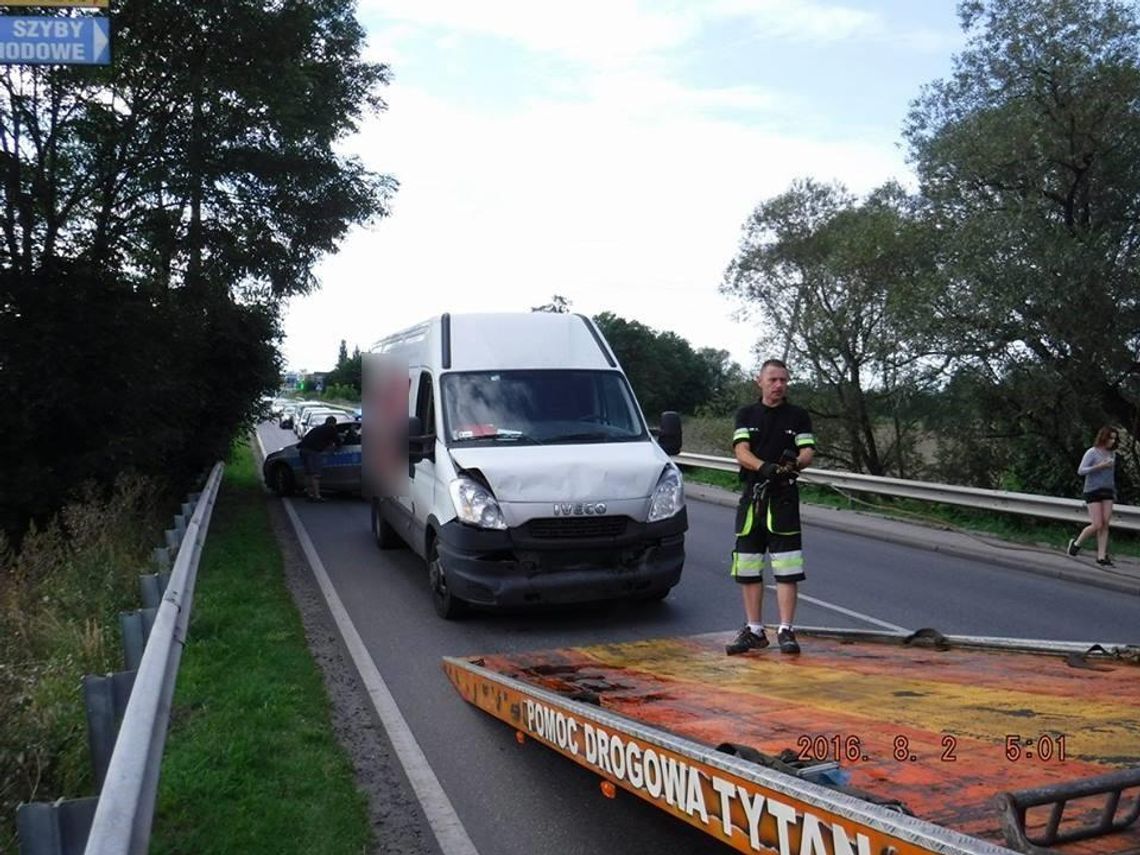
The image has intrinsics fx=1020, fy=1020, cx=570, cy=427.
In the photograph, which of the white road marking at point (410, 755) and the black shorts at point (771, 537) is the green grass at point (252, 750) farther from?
the black shorts at point (771, 537)

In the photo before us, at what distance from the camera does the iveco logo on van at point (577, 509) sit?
795 cm

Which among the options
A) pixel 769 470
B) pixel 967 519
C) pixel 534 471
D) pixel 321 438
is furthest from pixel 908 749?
pixel 321 438

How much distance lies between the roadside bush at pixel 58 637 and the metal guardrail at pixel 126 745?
52 centimetres

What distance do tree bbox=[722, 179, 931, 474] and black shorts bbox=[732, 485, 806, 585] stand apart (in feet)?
47.9

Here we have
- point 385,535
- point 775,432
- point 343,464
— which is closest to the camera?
point 775,432

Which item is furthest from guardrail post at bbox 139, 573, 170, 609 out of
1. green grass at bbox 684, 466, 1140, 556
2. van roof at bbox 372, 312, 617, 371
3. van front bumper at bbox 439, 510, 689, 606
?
green grass at bbox 684, 466, 1140, 556

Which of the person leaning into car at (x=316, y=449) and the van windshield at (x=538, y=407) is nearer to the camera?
the van windshield at (x=538, y=407)

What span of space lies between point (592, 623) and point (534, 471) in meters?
1.48

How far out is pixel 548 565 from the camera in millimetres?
8023

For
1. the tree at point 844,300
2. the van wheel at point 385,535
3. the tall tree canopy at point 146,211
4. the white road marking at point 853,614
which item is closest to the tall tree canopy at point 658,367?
the tree at point 844,300

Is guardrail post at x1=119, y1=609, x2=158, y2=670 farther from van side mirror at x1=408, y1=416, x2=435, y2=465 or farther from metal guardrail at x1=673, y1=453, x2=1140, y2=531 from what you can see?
metal guardrail at x1=673, y1=453, x2=1140, y2=531

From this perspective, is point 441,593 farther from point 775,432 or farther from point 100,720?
point 100,720

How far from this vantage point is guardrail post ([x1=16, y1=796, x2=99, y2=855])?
2590 millimetres

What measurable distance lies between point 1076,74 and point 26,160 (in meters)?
16.3
